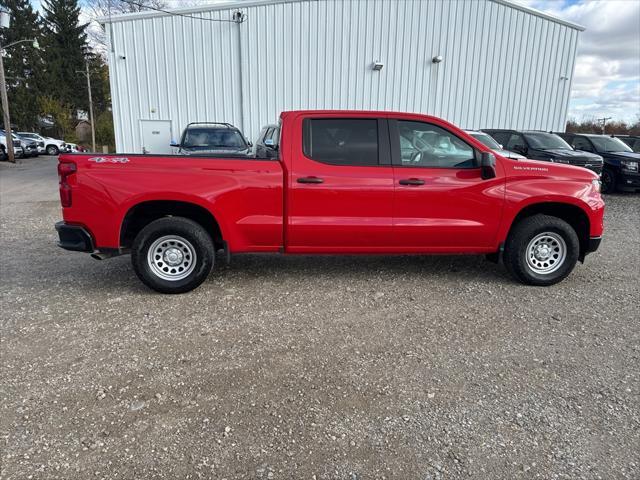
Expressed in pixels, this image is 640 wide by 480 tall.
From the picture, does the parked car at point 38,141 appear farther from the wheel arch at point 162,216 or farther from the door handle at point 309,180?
the door handle at point 309,180

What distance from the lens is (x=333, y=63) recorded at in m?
15.9

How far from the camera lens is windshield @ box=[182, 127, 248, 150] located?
1123 cm

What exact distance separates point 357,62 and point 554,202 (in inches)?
491

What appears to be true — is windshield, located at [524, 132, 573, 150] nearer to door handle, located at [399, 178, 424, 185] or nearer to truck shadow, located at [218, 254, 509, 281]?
truck shadow, located at [218, 254, 509, 281]

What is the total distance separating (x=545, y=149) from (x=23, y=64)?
52.4m

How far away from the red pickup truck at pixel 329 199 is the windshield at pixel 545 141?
27.8 feet

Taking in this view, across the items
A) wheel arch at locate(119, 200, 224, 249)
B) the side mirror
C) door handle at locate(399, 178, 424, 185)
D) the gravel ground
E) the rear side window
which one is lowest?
the gravel ground

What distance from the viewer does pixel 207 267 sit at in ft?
15.2

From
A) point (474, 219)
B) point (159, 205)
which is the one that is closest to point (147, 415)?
point (159, 205)

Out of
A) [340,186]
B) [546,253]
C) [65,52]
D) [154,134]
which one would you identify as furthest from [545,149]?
[65,52]

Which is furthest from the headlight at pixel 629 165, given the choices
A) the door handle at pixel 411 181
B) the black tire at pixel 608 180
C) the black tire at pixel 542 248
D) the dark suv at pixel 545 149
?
the door handle at pixel 411 181

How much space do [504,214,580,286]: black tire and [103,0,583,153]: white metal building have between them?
12.2 meters

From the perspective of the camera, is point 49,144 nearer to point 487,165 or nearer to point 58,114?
point 58,114

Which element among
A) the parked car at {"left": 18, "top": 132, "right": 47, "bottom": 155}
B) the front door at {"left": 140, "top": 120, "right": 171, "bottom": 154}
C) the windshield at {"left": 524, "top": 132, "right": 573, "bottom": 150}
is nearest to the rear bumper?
the front door at {"left": 140, "top": 120, "right": 171, "bottom": 154}
